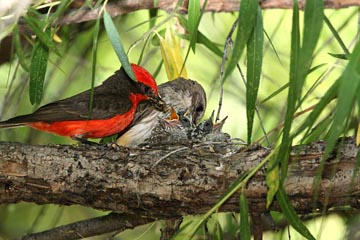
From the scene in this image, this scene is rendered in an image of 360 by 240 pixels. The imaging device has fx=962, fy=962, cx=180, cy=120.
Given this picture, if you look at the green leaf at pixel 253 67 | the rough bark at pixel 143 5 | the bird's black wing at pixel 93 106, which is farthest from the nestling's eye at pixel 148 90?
the green leaf at pixel 253 67

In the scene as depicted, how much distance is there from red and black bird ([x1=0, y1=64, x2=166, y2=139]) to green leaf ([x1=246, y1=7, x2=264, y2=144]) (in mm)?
1785

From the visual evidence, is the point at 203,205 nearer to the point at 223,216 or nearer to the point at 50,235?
the point at 50,235

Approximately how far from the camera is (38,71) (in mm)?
3912

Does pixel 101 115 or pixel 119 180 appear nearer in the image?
pixel 119 180

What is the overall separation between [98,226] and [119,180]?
1.74ft

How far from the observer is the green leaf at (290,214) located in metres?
3.22

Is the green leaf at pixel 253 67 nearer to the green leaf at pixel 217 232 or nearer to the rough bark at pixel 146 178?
the rough bark at pixel 146 178

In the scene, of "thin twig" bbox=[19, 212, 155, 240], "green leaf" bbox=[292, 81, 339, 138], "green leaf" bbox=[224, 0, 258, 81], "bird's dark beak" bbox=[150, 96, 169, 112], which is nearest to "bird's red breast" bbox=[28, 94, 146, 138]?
"bird's dark beak" bbox=[150, 96, 169, 112]

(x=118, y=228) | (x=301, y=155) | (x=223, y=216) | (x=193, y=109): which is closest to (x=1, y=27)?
(x=118, y=228)

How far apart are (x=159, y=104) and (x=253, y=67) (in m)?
2.60

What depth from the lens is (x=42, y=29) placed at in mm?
3818

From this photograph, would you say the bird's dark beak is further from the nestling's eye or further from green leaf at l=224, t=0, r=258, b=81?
green leaf at l=224, t=0, r=258, b=81

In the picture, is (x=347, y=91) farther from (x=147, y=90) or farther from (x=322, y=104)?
(x=147, y=90)

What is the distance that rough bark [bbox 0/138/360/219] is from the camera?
3.54 m
